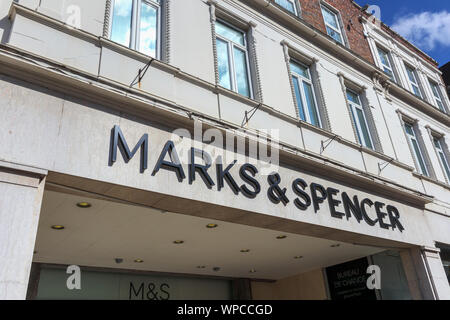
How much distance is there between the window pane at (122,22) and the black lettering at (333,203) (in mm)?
4629

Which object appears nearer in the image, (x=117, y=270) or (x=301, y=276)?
(x=117, y=270)

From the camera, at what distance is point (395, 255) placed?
1016 cm

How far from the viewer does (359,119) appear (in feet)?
35.0

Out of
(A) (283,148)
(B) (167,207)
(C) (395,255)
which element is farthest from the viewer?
(C) (395,255)

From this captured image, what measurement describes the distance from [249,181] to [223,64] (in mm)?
2739

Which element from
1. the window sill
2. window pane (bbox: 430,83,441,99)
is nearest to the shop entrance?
the window sill

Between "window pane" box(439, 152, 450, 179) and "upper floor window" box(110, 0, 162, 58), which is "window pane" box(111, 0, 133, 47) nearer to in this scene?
"upper floor window" box(110, 0, 162, 58)

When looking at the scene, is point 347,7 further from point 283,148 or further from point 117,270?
point 117,270

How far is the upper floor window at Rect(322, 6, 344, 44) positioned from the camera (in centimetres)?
1224

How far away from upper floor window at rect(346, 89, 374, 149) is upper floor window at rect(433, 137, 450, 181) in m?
4.03

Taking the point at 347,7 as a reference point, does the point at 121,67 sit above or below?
below

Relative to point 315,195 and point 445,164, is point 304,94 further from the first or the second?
point 445,164
